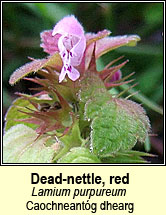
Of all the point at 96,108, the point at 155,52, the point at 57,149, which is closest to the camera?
the point at 96,108

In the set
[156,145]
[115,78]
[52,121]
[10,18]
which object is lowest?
[156,145]

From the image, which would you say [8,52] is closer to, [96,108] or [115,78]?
[115,78]

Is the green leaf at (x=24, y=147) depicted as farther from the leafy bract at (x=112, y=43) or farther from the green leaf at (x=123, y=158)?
the leafy bract at (x=112, y=43)

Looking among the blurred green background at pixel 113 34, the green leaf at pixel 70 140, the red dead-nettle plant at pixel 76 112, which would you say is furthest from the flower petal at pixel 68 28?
the blurred green background at pixel 113 34

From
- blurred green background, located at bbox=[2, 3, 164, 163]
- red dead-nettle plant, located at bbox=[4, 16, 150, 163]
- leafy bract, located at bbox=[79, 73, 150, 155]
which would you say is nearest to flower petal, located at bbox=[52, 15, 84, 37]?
red dead-nettle plant, located at bbox=[4, 16, 150, 163]

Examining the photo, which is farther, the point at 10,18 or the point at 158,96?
the point at 10,18

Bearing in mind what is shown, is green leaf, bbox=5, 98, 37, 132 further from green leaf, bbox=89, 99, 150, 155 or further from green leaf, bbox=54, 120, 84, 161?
green leaf, bbox=89, 99, 150, 155

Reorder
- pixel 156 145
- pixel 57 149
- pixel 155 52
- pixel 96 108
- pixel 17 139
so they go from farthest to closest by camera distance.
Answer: pixel 155 52
pixel 156 145
pixel 17 139
pixel 57 149
pixel 96 108

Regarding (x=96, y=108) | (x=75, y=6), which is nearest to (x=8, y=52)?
(x=75, y=6)
